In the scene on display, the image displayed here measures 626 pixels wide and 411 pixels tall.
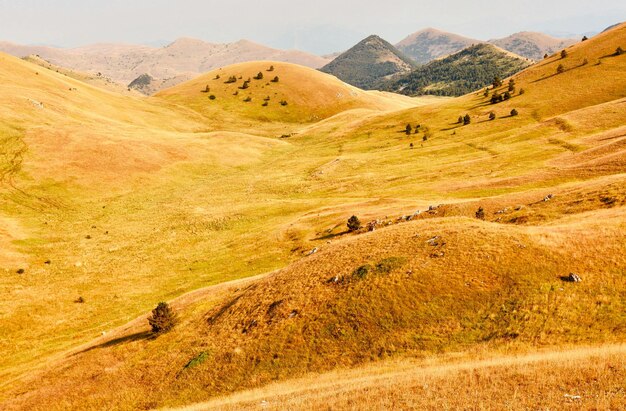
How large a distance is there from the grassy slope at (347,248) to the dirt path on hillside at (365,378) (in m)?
1.32

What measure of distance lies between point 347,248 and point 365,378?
1505 centimetres

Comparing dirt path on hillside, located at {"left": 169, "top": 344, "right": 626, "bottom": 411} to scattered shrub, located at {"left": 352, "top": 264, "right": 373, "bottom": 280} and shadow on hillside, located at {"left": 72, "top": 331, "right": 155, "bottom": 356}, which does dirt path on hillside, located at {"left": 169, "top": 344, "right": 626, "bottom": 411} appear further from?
shadow on hillside, located at {"left": 72, "top": 331, "right": 155, "bottom": 356}

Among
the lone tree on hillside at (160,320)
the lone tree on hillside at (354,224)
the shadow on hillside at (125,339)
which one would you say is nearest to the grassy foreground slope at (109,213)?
the shadow on hillside at (125,339)

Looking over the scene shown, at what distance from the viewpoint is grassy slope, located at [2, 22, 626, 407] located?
23.2 meters

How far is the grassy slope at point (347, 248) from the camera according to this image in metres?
23.2

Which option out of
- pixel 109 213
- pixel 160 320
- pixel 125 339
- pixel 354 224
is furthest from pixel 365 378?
pixel 109 213

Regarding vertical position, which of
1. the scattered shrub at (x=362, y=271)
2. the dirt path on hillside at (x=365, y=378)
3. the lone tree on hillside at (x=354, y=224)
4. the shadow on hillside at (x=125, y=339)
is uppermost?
the scattered shrub at (x=362, y=271)

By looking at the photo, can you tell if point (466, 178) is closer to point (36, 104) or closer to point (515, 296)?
point (515, 296)

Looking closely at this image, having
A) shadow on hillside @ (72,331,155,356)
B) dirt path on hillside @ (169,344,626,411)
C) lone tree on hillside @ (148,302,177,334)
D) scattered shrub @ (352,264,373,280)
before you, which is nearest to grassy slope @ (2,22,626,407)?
shadow on hillside @ (72,331,155,356)

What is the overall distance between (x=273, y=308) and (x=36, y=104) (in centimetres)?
12147

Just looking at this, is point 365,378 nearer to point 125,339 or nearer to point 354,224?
point 125,339

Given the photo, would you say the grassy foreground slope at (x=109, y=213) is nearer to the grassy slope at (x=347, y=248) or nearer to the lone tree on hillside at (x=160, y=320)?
the grassy slope at (x=347, y=248)

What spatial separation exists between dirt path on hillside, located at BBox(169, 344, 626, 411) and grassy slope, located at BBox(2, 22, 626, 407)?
1.32 m

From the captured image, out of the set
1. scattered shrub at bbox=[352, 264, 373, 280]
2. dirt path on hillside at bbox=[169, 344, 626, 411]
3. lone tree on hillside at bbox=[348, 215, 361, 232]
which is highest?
scattered shrub at bbox=[352, 264, 373, 280]
